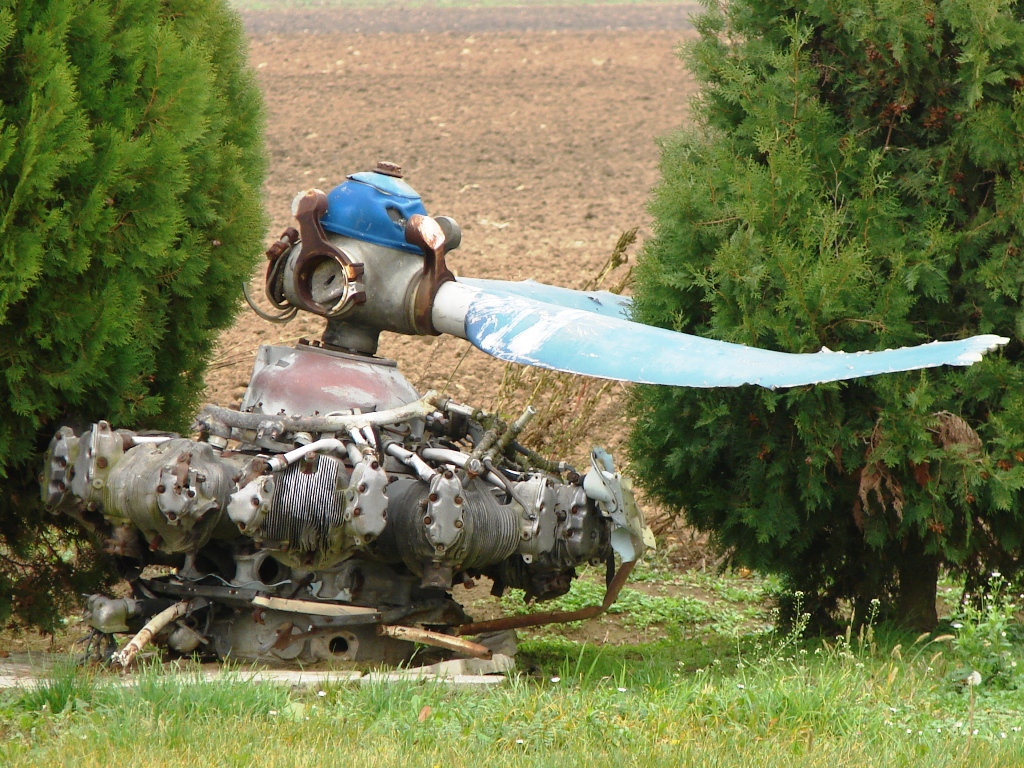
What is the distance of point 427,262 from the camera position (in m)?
4.80

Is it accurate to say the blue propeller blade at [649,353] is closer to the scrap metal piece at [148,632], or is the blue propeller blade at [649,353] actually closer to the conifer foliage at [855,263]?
the conifer foliage at [855,263]

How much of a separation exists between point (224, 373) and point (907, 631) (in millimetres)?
5718

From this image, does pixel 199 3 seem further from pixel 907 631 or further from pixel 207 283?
pixel 907 631

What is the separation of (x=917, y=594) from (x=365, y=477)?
2.79 metres

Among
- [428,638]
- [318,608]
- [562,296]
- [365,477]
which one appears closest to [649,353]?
[365,477]

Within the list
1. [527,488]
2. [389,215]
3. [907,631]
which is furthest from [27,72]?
[907,631]

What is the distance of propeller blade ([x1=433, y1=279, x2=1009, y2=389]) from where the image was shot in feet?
13.3

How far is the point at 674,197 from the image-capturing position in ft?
17.4

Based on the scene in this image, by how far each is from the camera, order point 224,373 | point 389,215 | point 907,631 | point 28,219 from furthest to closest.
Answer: point 224,373
point 907,631
point 389,215
point 28,219

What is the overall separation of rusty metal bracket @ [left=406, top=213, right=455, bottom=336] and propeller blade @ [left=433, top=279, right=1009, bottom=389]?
0.04 m

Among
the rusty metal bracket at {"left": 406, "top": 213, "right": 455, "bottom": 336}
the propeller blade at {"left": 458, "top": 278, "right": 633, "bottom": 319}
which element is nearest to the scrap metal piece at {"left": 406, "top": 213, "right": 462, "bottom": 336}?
the rusty metal bracket at {"left": 406, "top": 213, "right": 455, "bottom": 336}

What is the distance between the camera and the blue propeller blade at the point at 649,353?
4.05 m

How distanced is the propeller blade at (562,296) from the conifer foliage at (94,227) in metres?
1.16

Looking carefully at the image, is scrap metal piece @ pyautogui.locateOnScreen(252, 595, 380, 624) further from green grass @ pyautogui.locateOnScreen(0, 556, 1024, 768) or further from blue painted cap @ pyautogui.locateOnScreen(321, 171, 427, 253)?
blue painted cap @ pyautogui.locateOnScreen(321, 171, 427, 253)
